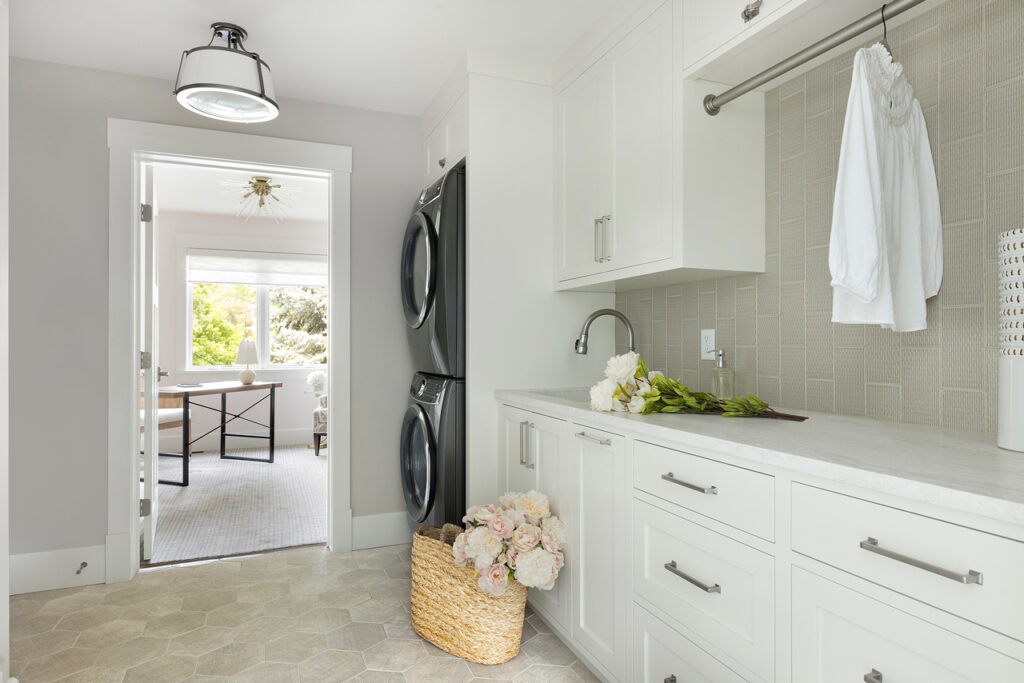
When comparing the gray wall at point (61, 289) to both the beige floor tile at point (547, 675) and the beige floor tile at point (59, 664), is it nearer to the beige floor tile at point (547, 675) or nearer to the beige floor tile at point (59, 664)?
the beige floor tile at point (59, 664)

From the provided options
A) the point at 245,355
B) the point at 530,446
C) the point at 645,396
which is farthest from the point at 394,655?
the point at 245,355

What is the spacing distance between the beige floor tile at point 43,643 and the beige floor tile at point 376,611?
100 cm

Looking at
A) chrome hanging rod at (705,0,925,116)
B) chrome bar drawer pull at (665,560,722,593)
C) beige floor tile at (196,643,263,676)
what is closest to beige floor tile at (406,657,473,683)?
beige floor tile at (196,643,263,676)

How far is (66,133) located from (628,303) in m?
2.70

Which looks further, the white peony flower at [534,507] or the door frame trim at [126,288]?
the door frame trim at [126,288]

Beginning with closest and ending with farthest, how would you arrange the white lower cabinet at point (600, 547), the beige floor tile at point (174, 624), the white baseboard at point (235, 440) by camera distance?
the white lower cabinet at point (600, 547)
the beige floor tile at point (174, 624)
the white baseboard at point (235, 440)

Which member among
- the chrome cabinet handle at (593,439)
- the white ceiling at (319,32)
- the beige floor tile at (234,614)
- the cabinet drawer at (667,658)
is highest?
the white ceiling at (319,32)

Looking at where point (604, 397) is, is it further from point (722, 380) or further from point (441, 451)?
point (441, 451)

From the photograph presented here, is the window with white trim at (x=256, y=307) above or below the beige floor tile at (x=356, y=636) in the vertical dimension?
above

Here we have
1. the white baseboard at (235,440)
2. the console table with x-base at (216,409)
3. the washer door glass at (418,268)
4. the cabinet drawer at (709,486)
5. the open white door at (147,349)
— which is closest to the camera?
the cabinet drawer at (709,486)

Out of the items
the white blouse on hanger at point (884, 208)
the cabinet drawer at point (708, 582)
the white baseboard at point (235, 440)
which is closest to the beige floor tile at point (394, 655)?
the cabinet drawer at point (708, 582)

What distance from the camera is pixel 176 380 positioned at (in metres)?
5.85

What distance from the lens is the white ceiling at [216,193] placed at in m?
4.56

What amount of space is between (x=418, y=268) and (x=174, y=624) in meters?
1.80
